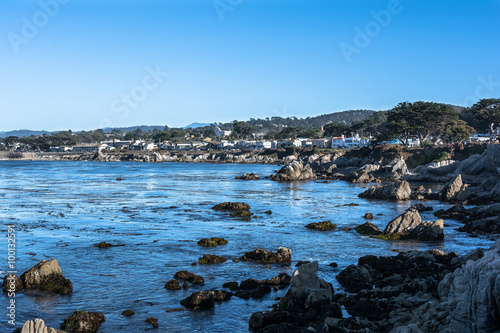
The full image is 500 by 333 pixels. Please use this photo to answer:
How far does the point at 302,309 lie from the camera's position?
52.2 ft

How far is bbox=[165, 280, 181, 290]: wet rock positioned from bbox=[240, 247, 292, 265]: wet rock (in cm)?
528

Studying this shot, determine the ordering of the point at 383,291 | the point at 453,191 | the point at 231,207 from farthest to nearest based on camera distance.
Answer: the point at 453,191
the point at 231,207
the point at 383,291

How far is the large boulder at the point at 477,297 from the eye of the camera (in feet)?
36.1

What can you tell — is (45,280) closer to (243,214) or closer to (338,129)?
(243,214)

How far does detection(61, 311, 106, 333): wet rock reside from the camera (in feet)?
48.1

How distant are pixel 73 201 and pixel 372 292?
38.9 metres

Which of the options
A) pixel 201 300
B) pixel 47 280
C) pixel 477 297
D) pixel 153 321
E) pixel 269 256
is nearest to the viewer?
pixel 477 297

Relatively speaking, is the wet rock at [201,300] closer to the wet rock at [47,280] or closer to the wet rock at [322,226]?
the wet rock at [47,280]

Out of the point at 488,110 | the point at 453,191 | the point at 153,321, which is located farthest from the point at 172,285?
the point at 488,110

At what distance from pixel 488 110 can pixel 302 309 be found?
94936mm

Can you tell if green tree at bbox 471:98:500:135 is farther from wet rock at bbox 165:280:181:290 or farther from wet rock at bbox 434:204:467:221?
wet rock at bbox 165:280:181:290

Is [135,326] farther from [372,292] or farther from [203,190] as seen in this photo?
[203,190]

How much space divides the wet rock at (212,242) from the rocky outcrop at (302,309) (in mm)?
10286

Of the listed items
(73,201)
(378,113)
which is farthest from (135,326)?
(378,113)
